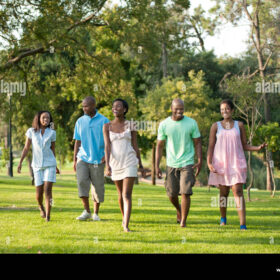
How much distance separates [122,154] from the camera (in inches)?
339

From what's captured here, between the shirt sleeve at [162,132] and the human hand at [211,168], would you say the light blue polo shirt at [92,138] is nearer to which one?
the shirt sleeve at [162,132]

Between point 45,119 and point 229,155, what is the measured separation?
3.73m

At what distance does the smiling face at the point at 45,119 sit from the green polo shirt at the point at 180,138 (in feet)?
7.98

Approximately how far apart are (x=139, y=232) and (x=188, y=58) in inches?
1401

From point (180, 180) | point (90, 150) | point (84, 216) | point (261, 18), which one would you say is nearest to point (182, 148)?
point (180, 180)

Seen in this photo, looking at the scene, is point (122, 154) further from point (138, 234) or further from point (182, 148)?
point (138, 234)

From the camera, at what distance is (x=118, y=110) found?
8.59 m

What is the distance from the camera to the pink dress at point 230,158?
896 cm

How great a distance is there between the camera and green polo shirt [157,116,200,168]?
353 inches

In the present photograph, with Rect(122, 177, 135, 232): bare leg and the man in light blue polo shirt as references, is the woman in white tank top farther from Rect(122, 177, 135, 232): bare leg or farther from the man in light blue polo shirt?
the man in light blue polo shirt

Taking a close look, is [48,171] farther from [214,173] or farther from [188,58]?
[188,58]

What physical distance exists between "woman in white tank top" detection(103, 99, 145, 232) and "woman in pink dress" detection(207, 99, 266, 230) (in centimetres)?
151

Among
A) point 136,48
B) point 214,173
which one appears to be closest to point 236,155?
point 214,173

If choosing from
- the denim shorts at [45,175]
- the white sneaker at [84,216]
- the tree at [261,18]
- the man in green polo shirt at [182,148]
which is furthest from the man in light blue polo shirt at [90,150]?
the tree at [261,18]
